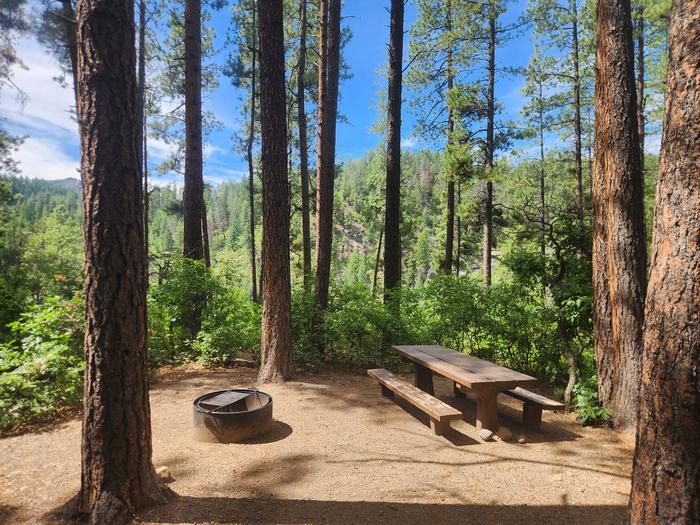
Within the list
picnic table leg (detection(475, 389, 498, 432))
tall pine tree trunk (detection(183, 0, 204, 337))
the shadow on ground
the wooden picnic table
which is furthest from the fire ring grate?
tall pine tree trunk (detection(183, 0, 204, 337))

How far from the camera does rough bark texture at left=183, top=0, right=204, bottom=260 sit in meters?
9.73

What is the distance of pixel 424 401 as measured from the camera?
15.9 feet

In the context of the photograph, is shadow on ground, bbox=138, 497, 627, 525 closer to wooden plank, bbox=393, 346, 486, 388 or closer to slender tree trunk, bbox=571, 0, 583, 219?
wooden plank, bbox=393, 346, 486, 388

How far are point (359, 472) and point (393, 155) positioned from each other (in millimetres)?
7598

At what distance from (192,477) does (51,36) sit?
13734mm

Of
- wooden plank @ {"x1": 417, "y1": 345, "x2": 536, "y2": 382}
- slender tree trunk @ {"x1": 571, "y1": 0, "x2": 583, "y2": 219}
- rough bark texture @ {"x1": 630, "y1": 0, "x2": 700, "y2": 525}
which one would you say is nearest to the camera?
rough bark texture @ {"x1": 630, "y1": 0, "x2": 700, "y2": 525}

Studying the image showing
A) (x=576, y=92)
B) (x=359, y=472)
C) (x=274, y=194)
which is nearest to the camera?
(x=359, y=472)

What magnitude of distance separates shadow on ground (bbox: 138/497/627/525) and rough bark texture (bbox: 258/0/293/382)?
342 centimetres

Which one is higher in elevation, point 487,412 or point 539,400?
point 539,400

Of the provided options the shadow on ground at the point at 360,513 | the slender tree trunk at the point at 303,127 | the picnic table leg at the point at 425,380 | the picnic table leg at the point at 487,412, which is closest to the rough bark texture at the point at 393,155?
the slender tree trunk at the point at 303,127

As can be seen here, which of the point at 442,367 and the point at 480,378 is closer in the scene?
the point at 480,378

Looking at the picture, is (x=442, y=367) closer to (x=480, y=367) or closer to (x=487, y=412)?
(x=480, y=367)

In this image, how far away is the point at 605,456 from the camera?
14.1ft

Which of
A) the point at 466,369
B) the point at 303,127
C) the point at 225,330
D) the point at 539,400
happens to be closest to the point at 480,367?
the point at 466,369
